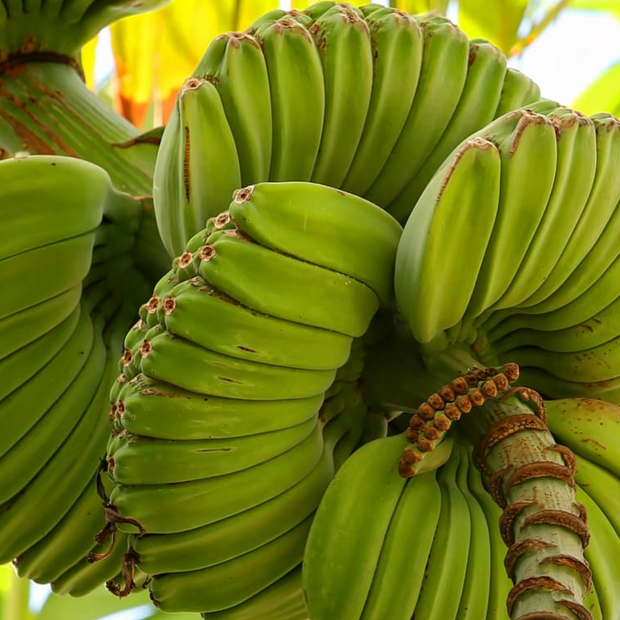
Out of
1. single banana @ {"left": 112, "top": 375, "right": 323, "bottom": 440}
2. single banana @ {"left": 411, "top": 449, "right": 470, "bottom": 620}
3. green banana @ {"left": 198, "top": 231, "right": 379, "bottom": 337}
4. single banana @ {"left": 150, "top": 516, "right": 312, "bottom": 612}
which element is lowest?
single banana @ {"left": 150, "top": 516, "right": 312, "bottom": 612}

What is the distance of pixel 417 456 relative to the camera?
0.61 meters

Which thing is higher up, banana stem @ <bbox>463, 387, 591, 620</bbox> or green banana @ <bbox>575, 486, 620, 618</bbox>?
banana stem @ <bbox>463, 387, 591, 620</bbox>

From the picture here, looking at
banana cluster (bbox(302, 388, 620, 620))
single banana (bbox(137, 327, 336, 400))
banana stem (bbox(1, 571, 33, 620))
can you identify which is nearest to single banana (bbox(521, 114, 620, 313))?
banana cluster (bbox(302, 388, 620, 620))

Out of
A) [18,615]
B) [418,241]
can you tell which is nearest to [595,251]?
[418,241]

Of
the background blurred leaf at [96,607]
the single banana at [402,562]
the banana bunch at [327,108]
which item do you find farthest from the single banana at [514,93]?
the background blurred leaf at [96,607]

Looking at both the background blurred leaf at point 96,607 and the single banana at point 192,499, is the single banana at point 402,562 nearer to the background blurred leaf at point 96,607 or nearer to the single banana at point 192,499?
the single banana at point 192,499

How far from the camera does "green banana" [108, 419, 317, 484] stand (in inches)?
22.5

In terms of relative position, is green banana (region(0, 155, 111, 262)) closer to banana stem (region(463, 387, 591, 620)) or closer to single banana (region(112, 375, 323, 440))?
single banana (region(112, 375, 323, 440))

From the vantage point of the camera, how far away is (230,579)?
2.09 ft

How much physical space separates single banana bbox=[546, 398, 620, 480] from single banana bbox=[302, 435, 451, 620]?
→ 5.0 inches

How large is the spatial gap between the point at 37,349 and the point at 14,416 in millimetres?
55

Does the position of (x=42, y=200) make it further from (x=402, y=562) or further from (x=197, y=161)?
(x=402, y=562)

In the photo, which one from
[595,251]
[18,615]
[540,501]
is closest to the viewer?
[540,501]

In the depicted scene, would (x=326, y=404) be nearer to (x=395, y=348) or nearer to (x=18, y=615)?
(x=395, y=348)
